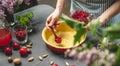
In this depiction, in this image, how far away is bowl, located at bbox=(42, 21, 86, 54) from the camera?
1250 millimetres

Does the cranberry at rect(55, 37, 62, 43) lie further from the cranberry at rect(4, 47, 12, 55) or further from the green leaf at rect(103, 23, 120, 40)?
the green leaf at rect(103, 23, 120, 40)

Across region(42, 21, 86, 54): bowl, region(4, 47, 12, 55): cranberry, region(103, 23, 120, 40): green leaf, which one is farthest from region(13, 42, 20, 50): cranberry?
region(103, 23, 120, 40): green leaf

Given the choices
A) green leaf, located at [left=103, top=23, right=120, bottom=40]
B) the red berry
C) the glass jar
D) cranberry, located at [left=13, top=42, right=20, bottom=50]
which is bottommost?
the red berry

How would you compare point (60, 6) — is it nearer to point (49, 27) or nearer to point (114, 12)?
point (49, 27)

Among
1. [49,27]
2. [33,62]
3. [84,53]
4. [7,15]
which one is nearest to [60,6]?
[49,27]

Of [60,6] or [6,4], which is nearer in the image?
[6,4]

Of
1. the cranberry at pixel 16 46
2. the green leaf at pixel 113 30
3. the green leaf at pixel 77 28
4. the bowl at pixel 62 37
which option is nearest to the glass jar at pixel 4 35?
the cranberry at pixel 16 46

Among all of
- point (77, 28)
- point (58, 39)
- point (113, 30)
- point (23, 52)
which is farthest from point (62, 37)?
point (113, 30)

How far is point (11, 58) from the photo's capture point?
1.24 m

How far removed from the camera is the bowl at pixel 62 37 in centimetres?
125

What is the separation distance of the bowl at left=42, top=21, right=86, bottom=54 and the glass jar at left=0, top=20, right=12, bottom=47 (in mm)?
198

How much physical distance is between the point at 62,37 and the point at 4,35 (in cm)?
33

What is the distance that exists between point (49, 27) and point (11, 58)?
0.29 metres

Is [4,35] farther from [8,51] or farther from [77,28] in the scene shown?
[77,28]
